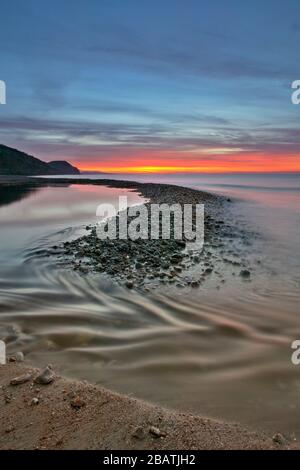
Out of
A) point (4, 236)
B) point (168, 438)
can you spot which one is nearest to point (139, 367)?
point (168, 438)

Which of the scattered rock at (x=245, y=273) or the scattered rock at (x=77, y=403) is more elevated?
the scattered rock at (x=245, y=273)

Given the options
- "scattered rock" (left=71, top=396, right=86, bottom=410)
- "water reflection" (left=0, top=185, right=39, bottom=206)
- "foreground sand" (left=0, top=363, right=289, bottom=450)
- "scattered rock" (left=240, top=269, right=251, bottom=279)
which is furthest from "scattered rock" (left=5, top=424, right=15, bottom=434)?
"water reflection" (left=0, top=185, right=39, bottom=206)

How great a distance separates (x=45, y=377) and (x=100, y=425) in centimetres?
97

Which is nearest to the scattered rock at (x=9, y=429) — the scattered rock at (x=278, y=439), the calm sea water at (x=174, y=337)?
the calm sea water at (x=174, y=337)

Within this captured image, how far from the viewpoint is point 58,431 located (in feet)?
9.52

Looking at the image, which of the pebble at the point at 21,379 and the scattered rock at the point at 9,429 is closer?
the scattered rock at the point at 9,429

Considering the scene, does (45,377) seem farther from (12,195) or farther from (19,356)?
(12,195)

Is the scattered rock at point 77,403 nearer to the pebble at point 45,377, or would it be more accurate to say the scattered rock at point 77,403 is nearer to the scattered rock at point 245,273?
the pebble at point 45,377

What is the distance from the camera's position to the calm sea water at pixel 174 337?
3.50 meters

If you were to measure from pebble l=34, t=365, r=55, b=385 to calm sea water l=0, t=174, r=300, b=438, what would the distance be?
0.72 feet

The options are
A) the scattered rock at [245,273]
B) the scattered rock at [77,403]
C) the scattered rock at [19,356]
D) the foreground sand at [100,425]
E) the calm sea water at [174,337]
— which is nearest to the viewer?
the foreground sand at [100,425]

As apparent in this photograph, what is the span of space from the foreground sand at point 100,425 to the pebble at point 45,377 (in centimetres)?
11

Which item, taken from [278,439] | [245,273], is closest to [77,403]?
[278,439]

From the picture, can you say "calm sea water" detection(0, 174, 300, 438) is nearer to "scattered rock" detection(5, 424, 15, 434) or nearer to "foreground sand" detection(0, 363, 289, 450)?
"foreground sand" detection(0, 363, 289, 450)
